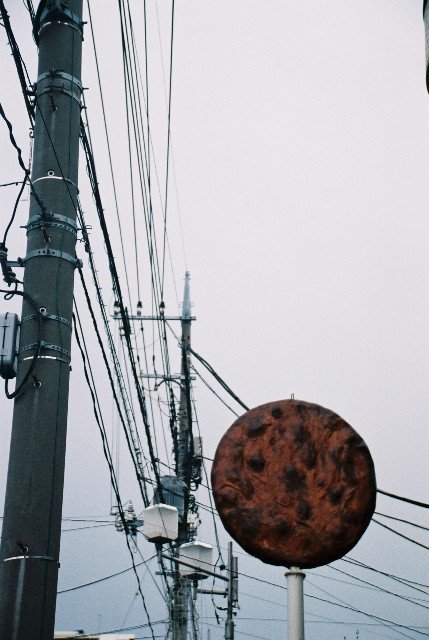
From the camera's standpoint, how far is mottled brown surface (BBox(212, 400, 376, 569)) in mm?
3686

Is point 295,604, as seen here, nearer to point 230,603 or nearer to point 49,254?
point 49,254

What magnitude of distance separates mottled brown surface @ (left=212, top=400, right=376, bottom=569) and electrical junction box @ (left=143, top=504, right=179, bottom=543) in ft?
27.9

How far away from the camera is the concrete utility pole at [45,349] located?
18.9 feet

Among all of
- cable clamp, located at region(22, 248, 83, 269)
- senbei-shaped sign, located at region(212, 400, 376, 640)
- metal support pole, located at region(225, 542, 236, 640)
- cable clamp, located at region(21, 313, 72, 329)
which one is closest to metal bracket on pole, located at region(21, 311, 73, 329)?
cable clamp, located at region(21, 313, 72, 329)

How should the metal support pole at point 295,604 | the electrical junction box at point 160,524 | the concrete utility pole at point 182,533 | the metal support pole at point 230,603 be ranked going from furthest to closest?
the concrete utility pole at point 182,533
the metal support pole at point 230,603
the electrical junction box at point 160,524
the metal support pole at point 295,604

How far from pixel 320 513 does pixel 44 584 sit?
300 cm

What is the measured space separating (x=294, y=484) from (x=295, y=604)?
0.58 meters

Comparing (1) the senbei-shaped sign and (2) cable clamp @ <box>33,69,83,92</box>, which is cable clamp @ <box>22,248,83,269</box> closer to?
(2) cable clamp @ <box>33,69,83,92</box>

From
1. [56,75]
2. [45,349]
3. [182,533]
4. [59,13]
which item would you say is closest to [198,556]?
[182,533]

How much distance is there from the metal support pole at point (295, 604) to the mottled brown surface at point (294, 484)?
131 mm

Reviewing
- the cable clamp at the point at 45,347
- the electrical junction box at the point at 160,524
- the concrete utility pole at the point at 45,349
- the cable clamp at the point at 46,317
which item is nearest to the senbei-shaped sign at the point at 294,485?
the concrete utility pole at the point at 45,349

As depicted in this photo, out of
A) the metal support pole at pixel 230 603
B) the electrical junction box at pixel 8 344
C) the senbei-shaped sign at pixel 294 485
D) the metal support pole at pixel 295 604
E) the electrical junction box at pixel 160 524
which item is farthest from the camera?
the metal support pole at pixel 230 603

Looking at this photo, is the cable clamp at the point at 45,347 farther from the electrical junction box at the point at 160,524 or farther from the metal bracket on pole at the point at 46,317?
the electrical junction box at the point at 160,524

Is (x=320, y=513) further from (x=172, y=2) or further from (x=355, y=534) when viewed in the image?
(x=172, y=2)
